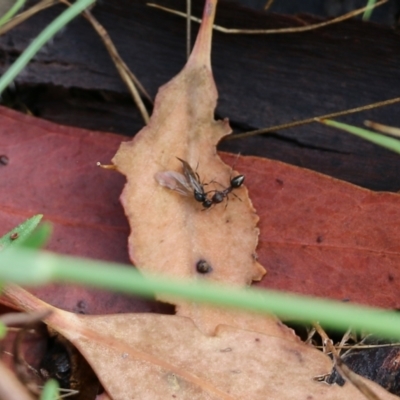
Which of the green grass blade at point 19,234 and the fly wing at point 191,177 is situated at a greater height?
the fly wing at point 191,177

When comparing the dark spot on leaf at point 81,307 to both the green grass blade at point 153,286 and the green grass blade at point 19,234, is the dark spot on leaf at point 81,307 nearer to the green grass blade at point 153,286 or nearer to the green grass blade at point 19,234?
the green grass blade at point 19,234

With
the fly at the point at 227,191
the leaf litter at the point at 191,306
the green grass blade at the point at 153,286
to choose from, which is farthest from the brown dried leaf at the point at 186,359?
the green grass blade at the point at 153,286

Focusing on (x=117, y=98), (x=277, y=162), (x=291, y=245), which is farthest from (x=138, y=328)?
(x=117, y=98)

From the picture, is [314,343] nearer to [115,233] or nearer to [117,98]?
[115,233]

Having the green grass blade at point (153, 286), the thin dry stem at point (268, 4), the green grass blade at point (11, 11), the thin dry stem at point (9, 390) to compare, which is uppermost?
the thin dry stem at point (268, 4)

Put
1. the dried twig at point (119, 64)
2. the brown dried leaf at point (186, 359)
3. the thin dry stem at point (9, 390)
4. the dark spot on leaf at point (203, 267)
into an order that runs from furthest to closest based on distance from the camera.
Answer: the dried twig at point (119, 64), the dark spot on leaf at point (203, 267), the brown dried leaf at point (186, 359), the thin dry stem at point (9, 390)

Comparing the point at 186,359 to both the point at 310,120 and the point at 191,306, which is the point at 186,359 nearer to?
the point at 191,306
